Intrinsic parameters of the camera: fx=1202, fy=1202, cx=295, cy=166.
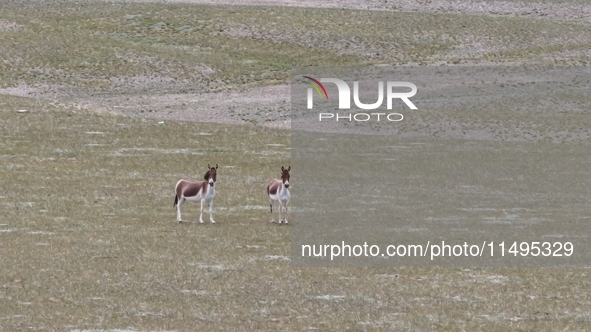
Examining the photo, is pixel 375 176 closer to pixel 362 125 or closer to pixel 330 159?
pixel 330 159

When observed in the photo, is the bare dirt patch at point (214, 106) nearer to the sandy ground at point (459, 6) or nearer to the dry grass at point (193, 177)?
the dry grass at point (193, 177)

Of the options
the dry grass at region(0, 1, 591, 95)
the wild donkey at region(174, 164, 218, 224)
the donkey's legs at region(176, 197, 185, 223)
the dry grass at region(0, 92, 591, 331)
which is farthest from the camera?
the dry grass at region(0, 1, 591, 95)

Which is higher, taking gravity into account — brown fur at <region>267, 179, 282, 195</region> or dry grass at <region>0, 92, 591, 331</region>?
brown fur at <region>267, 179, 282, 195</region>

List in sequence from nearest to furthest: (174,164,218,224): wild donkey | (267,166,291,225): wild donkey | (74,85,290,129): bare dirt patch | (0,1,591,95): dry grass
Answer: (267,166,291,225): wild donkey → (174,164,218,224): wild donkey → (74,85,290,129): bare dirt patch → (0,1,591,95): dry grass

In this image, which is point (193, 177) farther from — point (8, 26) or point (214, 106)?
point (8, 26)

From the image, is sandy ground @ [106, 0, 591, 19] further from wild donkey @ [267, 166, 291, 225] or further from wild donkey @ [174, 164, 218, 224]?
wild donkey @ [267, 166, 291, 225]

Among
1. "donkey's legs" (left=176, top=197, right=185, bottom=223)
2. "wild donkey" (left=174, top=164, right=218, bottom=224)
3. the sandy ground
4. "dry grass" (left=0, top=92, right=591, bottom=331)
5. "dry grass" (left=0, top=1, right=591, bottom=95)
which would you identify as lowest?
"dry grass" (left=0, top=92, right=591, bottom=331)

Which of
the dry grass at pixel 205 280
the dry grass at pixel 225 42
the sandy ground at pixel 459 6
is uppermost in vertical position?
the sandy ground at pixel 459 6

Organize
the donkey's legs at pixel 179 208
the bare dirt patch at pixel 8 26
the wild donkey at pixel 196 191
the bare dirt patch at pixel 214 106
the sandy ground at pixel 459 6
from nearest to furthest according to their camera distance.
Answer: the wild donkey at pixel 196 191
the donkey's legs at pixel 179 208
the bare dirt patch at pixel 214 106
the bare dirt patch at pixel 8 26
the sandy ground at pixel 459 6

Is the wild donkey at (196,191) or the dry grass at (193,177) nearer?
the dry grass at (193,177)

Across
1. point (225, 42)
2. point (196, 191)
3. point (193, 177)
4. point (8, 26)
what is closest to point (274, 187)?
point (196, 191)

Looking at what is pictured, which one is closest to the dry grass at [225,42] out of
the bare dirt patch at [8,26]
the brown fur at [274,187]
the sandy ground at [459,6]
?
the bare dirt patch at [8,26]

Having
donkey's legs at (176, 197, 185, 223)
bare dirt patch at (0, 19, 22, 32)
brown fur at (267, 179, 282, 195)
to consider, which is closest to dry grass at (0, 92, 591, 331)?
donkey's legs at (176, 197, 185, 223)

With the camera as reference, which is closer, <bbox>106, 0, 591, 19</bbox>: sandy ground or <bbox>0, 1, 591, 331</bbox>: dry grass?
<bbox>0, 1, 591, 331</bbox>: dry grass
